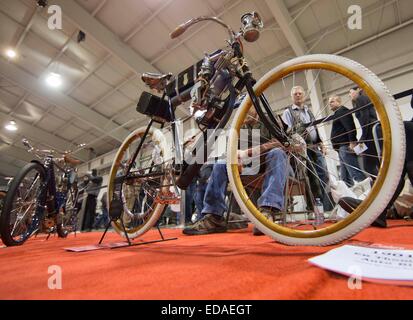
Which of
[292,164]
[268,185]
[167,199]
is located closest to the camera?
[167,199]

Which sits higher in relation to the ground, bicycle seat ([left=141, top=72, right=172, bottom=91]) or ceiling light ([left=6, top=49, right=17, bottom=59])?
ceiling light ([left=6, top=49, right=17, bottom=59])

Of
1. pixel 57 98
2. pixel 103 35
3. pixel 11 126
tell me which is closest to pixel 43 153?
pixel 103 35

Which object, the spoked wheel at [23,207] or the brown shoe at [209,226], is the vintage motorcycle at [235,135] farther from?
the spoked wheel at [23,207]

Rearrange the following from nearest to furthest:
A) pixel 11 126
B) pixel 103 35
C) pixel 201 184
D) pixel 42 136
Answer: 1. pixel 201 184
2. pixel 103 35
3. pixel 11 126
4. pixel 42 136

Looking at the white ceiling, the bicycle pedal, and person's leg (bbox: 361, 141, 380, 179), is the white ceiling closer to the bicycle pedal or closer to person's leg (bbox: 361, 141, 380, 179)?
person's leg (bbox: 361, 141, 380, 179)

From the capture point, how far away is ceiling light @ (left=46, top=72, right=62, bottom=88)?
5.85m

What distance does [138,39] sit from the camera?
4.88m

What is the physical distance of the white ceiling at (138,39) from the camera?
4.11m

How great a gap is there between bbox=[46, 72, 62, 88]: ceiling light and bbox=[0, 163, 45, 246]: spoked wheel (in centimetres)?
513

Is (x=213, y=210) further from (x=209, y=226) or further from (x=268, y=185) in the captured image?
(x=268, y=185)

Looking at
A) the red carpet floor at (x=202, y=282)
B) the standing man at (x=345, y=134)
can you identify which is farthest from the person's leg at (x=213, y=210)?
the standing man at (x=345, y=134)

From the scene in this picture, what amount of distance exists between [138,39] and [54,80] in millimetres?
2736

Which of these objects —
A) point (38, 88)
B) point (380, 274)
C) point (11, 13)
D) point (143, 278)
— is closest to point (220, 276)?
point (143, 278)

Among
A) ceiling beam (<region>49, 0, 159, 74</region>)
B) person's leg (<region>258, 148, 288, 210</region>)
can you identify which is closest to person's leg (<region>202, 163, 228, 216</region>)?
person's leg (<region>258, 148, 288, 210</region>)
